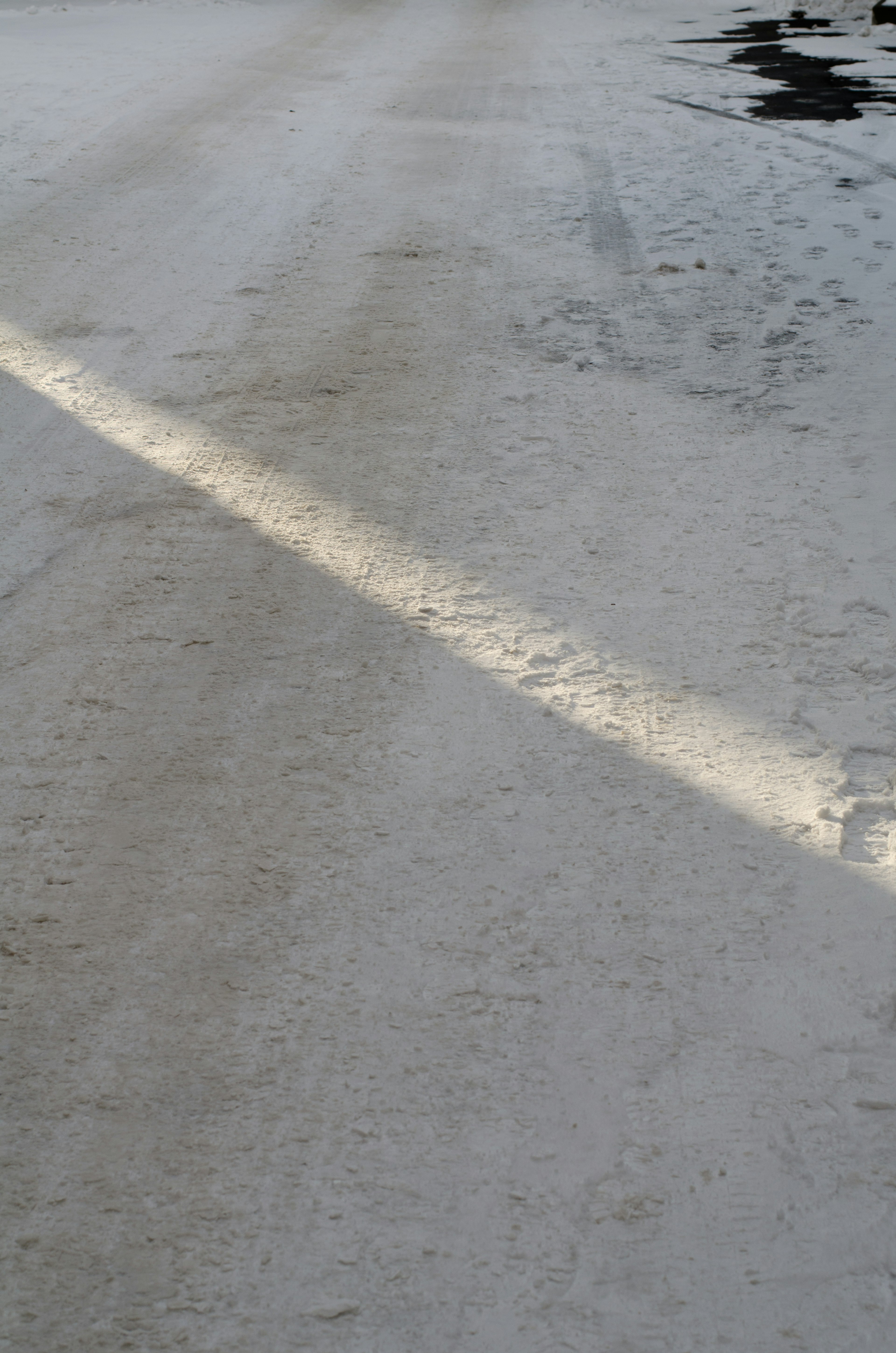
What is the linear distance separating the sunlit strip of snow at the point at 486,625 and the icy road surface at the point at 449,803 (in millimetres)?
16

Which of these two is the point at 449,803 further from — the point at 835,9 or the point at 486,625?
the point at 835,9

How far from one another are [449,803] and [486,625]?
A: 724mm

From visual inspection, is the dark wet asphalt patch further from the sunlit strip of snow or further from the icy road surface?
the sunlit strip of snow

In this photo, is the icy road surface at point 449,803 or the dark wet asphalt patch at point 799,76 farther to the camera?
the dark wet asphalt patch at point 799,76

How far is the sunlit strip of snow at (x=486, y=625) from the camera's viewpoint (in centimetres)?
244

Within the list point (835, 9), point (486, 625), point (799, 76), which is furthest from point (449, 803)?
point (835, 9)

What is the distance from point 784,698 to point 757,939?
31.5 inches

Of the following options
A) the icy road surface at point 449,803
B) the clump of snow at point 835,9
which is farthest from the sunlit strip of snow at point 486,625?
the clump of snow at point 835,9

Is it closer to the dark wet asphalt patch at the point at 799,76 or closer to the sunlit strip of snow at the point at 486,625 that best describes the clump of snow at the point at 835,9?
the dark wet asphalt patch at the point at 799,76

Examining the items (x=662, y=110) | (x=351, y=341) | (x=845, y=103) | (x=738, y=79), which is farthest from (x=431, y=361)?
(x=738, y=79)

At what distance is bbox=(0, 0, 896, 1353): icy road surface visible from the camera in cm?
162

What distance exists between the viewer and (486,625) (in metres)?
2.95

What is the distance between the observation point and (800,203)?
6270 millimetres

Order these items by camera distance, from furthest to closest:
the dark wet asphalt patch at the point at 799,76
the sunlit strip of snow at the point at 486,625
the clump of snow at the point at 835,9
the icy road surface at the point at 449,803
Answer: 1. the clump of snow at the point at 835,9
2. the dark wet asphalt patch at the point at 799,76
3. the sunlit strip of snow at the point at 486,625
4. the icy road surface at the point at 449,803
